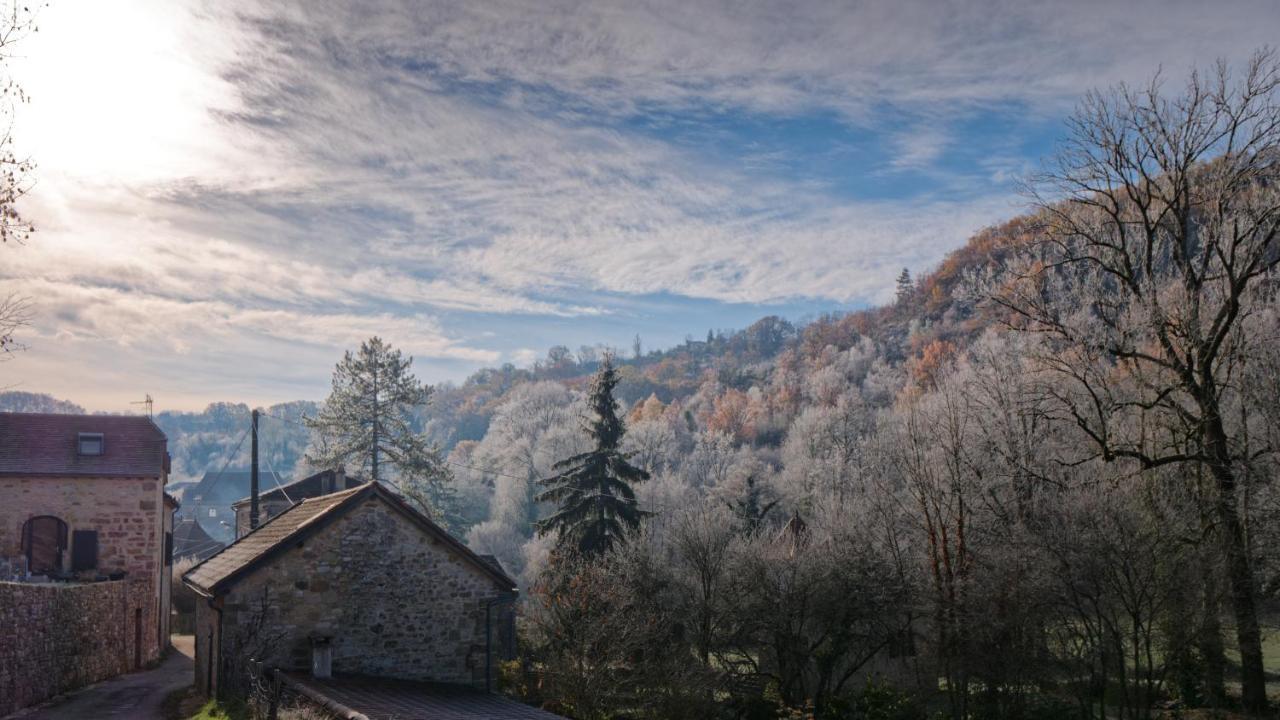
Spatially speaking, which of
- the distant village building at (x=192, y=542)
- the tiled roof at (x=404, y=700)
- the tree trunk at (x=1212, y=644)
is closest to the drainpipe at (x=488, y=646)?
the tiled roof at (x=404, y=700)

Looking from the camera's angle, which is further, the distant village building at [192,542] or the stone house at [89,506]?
the distant village building at [192,542]

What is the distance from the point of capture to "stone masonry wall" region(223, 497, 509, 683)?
15.5 meters

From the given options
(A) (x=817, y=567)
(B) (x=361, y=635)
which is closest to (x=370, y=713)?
(B) (x=361, y=635)

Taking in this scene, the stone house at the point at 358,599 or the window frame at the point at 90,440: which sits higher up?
the window frame at the point at 90,440

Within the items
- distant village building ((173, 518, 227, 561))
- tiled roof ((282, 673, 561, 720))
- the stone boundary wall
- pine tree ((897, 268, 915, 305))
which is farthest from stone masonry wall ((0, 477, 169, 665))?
pine tree ((897, 268, 915, 305))

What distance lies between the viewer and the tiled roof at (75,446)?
26.7 meters

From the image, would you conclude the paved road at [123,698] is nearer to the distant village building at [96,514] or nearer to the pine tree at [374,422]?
the distant village building at [96,514]

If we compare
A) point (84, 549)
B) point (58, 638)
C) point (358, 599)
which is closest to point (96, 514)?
point (84, 549)

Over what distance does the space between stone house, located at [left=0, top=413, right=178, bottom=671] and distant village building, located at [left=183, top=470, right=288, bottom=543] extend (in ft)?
345

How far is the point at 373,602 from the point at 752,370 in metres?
95.9

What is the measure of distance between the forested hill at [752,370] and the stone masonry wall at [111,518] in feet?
32.5

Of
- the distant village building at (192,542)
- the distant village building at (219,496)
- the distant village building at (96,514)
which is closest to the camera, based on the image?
the distant village building at (96,514)

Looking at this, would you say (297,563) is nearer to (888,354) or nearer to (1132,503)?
(1132,503)

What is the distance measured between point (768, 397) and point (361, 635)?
6902cm
